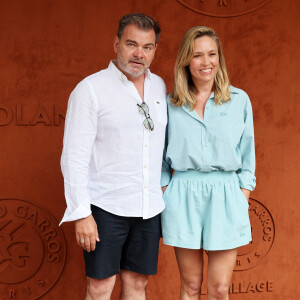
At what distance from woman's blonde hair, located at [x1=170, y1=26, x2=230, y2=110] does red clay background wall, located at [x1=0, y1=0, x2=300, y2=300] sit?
893mm

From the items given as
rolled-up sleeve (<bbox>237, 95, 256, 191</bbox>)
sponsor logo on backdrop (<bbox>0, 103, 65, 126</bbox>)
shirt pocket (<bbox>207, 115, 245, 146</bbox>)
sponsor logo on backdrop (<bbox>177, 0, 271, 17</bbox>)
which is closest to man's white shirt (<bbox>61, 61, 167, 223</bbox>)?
shirt pocket (<bbox>207, 115, 245, 146</bbox>)

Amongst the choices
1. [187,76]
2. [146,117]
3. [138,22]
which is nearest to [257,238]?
[187,76]

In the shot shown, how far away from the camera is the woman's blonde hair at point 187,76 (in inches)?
111

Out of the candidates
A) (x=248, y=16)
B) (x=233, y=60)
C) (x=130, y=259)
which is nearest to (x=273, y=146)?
(x=233, y=60)

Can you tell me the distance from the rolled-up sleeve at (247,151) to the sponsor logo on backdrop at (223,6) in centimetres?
111

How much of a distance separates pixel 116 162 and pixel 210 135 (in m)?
0.51

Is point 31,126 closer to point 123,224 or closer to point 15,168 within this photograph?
point 15,168

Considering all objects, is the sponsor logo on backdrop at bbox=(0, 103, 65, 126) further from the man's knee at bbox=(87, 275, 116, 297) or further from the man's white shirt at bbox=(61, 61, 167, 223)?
the man's knee at bbox=(87, 275, 116, 297)

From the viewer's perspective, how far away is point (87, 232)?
8.50ft

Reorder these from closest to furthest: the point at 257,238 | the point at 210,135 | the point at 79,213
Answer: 1. the point at 79,213
2. the point at 210,135
3. the point at 257,238

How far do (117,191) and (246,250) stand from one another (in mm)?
1656

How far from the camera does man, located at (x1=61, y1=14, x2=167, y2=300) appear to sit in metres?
2.60

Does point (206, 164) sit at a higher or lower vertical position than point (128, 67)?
lower

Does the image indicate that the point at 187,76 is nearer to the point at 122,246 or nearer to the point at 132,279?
the point at 122,246
